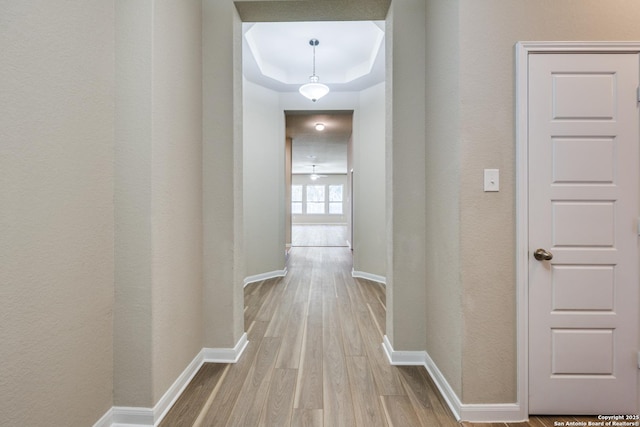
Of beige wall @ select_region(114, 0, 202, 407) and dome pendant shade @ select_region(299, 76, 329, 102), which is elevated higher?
dome pendant shade @ select_region(299, 76, 329, 102)

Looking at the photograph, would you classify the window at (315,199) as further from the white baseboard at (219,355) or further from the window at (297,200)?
the white baseboard at (219,355)

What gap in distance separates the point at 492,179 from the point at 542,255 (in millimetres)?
517

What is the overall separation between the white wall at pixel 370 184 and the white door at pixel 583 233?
3.02 m

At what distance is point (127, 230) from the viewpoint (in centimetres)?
163

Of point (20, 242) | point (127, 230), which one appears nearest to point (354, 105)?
point (127, 230)

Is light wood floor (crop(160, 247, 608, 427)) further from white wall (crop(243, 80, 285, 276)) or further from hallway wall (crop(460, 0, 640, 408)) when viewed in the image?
white wall (crop(243, 80, 285, 276))

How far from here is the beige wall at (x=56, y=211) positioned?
1.10 meters

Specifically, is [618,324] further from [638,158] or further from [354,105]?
[354,105]

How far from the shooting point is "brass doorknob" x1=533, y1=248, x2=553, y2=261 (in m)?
1.66

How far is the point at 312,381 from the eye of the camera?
203 cm

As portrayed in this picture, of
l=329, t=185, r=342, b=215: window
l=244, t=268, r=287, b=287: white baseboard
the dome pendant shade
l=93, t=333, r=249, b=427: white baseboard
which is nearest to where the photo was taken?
l=93, t=333, r=249, b=427: white baseboard

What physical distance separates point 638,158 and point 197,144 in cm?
281

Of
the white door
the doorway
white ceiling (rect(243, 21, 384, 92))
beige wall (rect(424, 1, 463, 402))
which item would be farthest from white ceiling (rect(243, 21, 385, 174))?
the white door

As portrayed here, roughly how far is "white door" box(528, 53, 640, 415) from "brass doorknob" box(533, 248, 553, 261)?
0.04 feet
